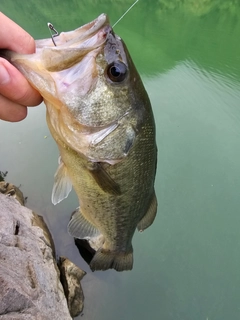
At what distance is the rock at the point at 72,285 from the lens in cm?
280

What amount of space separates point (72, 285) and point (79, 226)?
151 centimetres

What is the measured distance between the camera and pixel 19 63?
0.96 m

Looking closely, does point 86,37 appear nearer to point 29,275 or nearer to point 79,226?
point 79,226

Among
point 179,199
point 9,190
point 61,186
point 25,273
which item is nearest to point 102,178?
point 61,186

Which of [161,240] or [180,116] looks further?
[180,116]

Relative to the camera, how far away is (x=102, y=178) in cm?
121

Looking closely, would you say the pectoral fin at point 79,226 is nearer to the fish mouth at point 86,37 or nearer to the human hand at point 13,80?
the human hand at point 13,80

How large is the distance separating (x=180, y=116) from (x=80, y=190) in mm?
3798

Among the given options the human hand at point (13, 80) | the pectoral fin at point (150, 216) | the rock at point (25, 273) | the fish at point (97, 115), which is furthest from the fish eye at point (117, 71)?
the rock at point (25, 273)

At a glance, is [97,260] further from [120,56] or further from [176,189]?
[176,189]

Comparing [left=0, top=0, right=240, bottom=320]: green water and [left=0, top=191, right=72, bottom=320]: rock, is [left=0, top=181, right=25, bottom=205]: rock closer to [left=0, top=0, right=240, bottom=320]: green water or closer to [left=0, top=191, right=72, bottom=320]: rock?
[left=0, top=0, right=240, bottom=320]: green water

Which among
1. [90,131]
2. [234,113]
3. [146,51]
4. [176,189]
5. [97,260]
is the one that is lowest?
[97,260]

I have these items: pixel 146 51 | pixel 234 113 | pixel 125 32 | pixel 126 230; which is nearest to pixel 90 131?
pixel 126 230

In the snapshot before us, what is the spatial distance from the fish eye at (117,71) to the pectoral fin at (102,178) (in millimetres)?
307
